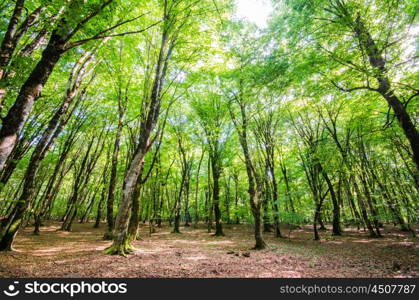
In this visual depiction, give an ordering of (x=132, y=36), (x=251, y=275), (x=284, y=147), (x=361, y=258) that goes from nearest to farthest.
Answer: (x=251, y=275) < (x=361, y=258) < (x=132, y=36) < (x=284, y=147)

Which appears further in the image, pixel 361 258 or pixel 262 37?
pixel 361 258

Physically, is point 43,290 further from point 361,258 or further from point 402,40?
point 402,40

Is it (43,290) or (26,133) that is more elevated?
(26,133)

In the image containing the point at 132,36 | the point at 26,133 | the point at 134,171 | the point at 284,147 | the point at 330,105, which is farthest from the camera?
the point at 284,147

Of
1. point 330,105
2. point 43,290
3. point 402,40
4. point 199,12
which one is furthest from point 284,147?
point 43,290

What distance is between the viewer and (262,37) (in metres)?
7.78

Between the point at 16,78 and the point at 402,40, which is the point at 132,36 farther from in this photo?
the point at 402,40

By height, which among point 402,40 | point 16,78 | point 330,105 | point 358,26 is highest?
point 330,105

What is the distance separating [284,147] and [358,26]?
49.7 ft

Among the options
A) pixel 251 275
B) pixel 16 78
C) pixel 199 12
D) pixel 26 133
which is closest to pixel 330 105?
pixel 199 12

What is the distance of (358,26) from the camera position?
20.2 feet

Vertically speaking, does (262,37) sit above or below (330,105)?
below

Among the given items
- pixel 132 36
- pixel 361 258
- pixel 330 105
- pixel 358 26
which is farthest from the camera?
pixel 330 105

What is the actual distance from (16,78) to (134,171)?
4618mm
